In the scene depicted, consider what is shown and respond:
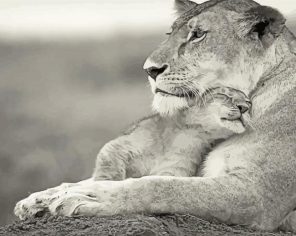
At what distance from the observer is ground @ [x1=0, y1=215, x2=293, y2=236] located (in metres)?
1.68

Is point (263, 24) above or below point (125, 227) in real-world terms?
above

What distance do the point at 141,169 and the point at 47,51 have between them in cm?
60

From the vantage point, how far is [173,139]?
2.11 metres

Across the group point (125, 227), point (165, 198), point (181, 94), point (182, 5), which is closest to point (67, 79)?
point (182, 5)

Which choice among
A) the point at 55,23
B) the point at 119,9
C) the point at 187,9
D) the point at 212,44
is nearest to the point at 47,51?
the point at 55,23

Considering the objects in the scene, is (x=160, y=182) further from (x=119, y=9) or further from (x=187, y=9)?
(x=119, y=9)

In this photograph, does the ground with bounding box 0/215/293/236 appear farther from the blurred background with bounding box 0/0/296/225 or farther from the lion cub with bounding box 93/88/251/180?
the blurred background with bounding box 0/0/296/225

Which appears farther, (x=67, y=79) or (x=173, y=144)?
(x=67, y=79)

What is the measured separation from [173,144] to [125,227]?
1.52 ft

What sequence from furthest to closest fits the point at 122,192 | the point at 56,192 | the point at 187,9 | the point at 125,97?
the point at 125,97
the point at 187,9
the point at 56,192
the point at 122,192

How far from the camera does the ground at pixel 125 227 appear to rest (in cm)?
168

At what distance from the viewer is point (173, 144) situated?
2.10 meters

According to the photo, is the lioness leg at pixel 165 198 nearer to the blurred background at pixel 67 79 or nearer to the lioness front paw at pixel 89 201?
the lioness front paw at pixel 89 201

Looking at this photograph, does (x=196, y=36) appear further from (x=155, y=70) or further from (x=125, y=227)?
(x=125, y=227)
